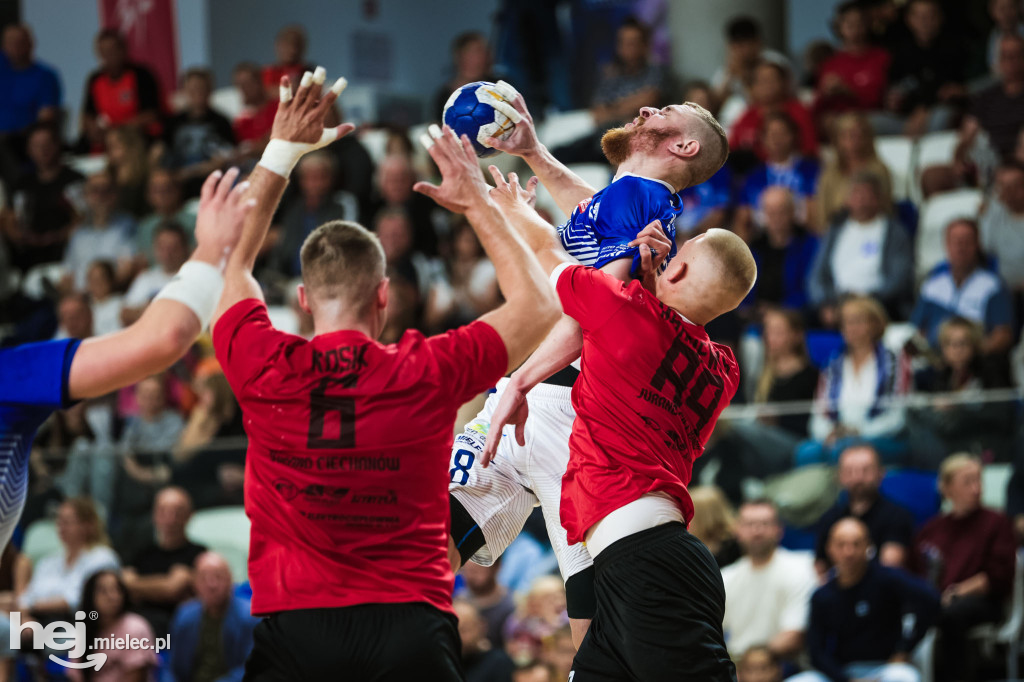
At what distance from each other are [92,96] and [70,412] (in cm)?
518

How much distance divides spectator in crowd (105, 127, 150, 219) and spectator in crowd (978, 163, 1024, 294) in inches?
319

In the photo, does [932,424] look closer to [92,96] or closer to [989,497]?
[989,497]

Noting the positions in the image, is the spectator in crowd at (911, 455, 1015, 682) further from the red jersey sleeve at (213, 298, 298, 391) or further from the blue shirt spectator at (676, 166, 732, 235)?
the red jersey sleeve at (213, 298, 298, 391)

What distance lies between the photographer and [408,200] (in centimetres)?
1128

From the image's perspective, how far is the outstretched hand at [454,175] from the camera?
12.1 ft

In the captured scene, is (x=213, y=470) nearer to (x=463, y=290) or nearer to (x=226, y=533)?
(x=226, y=533)

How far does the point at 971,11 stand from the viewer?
11305 millimetres

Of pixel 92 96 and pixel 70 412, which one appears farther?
pixel 92 96

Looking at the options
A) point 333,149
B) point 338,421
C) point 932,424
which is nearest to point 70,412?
point 333,149

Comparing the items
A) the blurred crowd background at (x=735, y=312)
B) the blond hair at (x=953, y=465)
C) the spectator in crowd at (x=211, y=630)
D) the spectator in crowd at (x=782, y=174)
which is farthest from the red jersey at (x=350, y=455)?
the spectator in crowd at (x=782, y=174)

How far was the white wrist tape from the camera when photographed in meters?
3.34

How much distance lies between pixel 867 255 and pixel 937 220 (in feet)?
2.72

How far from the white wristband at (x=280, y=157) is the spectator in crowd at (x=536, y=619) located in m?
4.26

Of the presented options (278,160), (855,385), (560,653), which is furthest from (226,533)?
(278,160)
